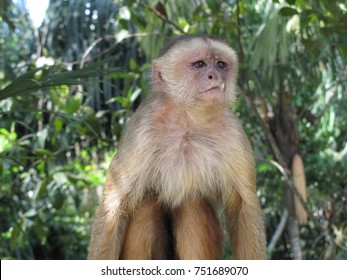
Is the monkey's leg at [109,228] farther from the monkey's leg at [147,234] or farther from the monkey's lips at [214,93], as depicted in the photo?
the monkey's lips at [214,93]

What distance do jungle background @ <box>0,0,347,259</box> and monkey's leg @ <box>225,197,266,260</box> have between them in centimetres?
102

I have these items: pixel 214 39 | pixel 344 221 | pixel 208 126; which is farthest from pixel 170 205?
pixel 344 221

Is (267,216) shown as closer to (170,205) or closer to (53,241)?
(53,241)

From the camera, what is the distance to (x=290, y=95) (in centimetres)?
781

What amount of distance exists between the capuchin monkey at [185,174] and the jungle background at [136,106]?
890 mm

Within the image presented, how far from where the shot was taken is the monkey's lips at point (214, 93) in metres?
3.34

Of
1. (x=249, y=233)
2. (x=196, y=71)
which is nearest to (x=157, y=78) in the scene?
(x=196, y=71)

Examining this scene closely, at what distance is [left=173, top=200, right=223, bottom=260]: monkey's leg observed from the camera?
3.45 metres

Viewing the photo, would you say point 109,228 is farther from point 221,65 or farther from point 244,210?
point 221,65

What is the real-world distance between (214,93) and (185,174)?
0.57 metres

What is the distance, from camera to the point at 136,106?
8.22m

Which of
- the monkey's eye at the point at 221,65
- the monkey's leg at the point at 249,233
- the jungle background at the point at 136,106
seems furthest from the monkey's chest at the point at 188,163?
the jungle background at the point at 136,106

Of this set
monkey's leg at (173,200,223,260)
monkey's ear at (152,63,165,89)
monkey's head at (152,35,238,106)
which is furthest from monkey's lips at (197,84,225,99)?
monkey's leg at (173,200,223,260)

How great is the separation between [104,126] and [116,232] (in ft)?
14.6
